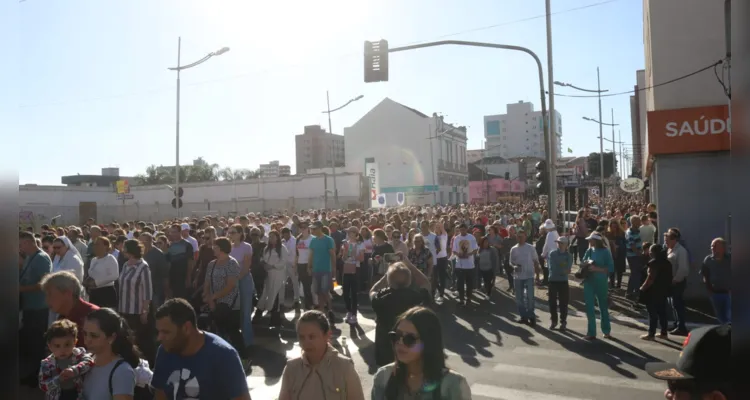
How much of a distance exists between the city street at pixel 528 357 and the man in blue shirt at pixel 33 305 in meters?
2.47

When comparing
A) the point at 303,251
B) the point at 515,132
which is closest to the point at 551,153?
the point at 303,251

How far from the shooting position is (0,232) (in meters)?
2.02

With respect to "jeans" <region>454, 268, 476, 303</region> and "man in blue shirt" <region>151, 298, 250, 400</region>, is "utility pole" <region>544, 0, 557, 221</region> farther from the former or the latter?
"man in blue shirt" <region>151, 298, 250, 400</region>

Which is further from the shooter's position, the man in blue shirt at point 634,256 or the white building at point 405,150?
the white building at point 405,150

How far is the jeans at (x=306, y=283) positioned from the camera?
37.2ft

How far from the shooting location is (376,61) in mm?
12430

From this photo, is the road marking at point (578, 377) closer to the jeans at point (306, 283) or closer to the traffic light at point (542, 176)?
the jeans at point (306, 283)

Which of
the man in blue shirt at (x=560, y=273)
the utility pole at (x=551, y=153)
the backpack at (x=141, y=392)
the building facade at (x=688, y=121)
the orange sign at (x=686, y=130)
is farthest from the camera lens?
the utility pole at (x=551, y=153)

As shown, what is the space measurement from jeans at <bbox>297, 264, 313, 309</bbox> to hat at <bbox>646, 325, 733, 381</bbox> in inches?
377

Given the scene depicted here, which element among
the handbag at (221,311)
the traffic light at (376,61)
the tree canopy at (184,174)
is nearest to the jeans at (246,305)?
the handbag at (221,311)

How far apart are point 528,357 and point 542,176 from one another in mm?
7518

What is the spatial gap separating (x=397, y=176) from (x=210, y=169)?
2448 inches

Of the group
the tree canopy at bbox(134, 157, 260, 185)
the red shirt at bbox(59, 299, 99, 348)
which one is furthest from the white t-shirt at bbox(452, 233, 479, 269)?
the tree canopy at bbox(134, 157, 260, 185)

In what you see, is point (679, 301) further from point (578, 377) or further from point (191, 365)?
point (191, 365)
